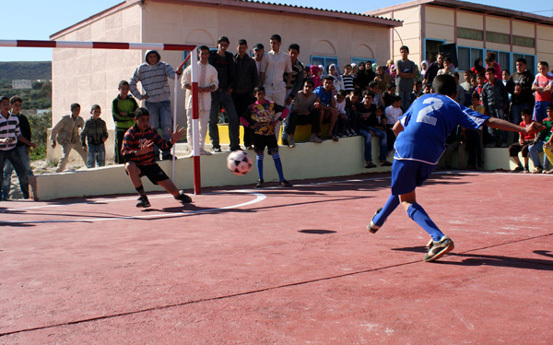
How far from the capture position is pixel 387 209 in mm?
6391

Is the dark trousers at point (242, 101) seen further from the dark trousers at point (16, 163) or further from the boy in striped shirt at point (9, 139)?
the dark trousers at point (16, 163)

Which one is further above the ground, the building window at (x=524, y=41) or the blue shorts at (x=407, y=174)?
the building window at (x=524, y=41)

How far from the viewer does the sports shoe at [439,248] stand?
18.4ft

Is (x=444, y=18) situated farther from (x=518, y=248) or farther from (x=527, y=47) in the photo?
(x=518, y=248)

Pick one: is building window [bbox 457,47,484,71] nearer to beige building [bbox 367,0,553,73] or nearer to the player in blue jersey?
beige building [bbox 367,0,553,73]

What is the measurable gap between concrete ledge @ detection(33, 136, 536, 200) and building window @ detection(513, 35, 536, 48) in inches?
705

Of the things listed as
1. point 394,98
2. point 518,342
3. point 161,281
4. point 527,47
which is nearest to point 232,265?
point 161,281

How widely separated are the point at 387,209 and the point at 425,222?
1.90 ft

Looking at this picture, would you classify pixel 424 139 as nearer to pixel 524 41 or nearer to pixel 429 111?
pixel 429 111

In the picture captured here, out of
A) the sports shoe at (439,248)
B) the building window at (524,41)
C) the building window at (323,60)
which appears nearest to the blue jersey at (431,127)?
the sports shoe at (439,248)

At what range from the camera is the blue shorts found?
6.00 metres

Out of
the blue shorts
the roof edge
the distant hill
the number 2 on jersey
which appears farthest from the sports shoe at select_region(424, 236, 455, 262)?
the distant hill

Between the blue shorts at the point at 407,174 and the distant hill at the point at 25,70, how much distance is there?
241 feet

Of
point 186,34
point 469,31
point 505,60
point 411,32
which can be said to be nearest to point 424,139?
point 186,34
